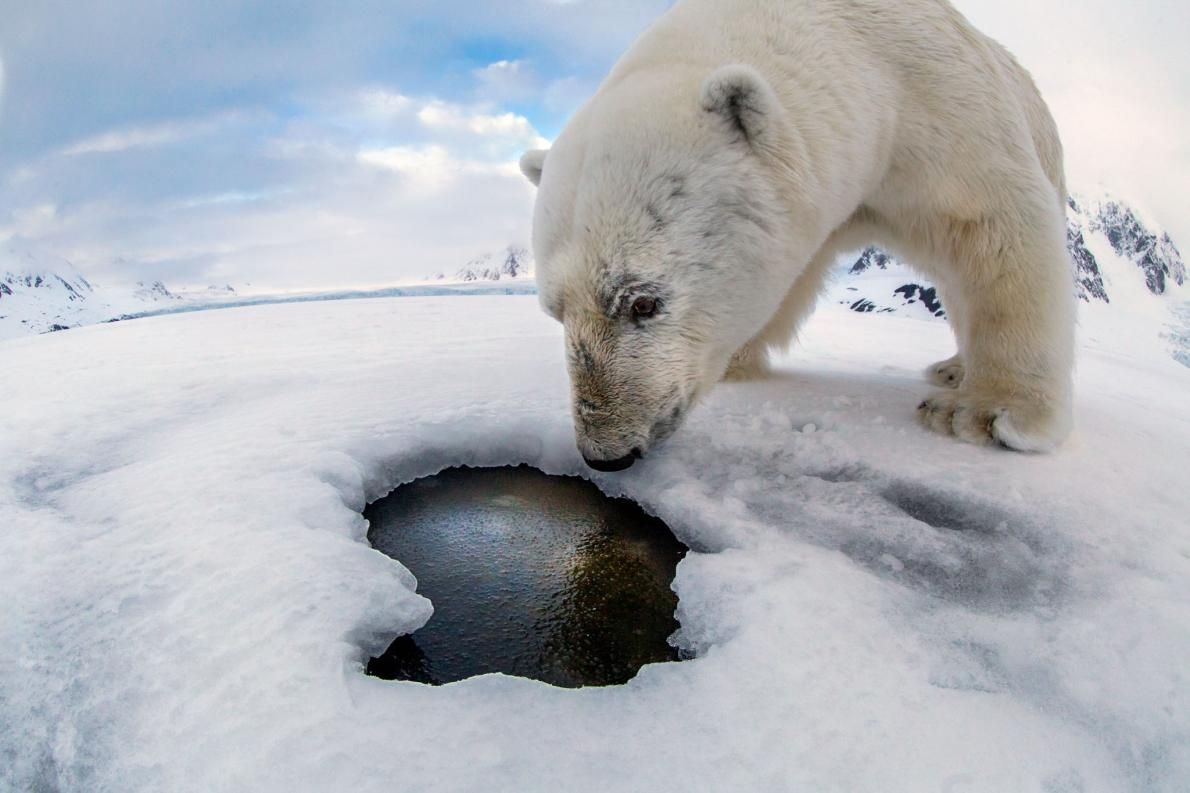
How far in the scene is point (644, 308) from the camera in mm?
1903

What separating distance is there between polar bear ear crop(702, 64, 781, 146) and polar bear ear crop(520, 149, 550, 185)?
2.87ft

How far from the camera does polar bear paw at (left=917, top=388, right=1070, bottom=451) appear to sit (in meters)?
2.38

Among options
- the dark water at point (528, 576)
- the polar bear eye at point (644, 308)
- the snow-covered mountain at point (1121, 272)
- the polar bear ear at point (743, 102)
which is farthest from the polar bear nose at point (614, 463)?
the snow-covered mountain at point (1121, 272)

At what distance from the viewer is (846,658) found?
1.28 metres

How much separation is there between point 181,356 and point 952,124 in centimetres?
478

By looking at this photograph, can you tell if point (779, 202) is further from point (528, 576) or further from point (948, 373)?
point (948, 373)

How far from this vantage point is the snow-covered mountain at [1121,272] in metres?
117

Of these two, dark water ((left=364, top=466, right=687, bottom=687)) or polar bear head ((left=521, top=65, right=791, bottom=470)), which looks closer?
dark water ((left=364, top=466, right=687, bottom=687))

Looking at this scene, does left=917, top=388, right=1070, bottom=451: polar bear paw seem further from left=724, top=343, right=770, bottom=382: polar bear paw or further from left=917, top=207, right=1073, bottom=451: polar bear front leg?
left=724, top=343, right=770, bottom=382: polar bear paw

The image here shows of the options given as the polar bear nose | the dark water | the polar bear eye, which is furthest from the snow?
the polar bear eye

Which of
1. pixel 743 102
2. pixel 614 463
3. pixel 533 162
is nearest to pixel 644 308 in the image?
pixel 614 463

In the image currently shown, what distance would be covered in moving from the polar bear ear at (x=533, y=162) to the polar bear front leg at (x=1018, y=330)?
62.9 inches

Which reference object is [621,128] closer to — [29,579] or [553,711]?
[553,711]

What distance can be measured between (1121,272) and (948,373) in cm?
17179
